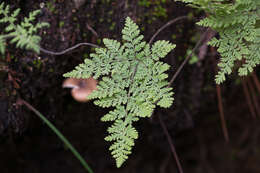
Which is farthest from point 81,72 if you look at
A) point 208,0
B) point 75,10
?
point 208,0

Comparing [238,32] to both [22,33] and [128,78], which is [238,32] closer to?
[128,78]

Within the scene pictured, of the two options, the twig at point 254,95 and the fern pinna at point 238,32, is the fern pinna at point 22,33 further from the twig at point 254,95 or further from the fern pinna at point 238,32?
the twig at point 254,95

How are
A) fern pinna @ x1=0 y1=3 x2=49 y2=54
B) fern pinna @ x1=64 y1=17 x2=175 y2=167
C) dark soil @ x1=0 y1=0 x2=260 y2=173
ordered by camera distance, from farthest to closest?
→ dark soil @ x1=0 y1=0 x2=260 y2=173 → fern pinna @ x1=64 y1=17 x2=175 y2=167 → fern pinna @ x1=0 y1=3 x2=49 y2=54

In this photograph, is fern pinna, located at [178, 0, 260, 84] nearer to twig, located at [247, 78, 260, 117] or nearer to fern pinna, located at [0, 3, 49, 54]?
fern pinna, located at [0, 3, 49, 54]

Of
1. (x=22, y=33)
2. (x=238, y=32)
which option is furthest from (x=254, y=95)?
(x=22, y=33)

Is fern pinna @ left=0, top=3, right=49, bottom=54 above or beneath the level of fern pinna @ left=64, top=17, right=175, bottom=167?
above

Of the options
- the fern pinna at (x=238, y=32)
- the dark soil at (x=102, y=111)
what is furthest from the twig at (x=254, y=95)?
the fern pinna at (x=238, y=32)

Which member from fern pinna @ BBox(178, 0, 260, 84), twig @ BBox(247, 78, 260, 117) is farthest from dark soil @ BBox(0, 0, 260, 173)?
fern pinna @ BBox(178, 0, 260, 84)
